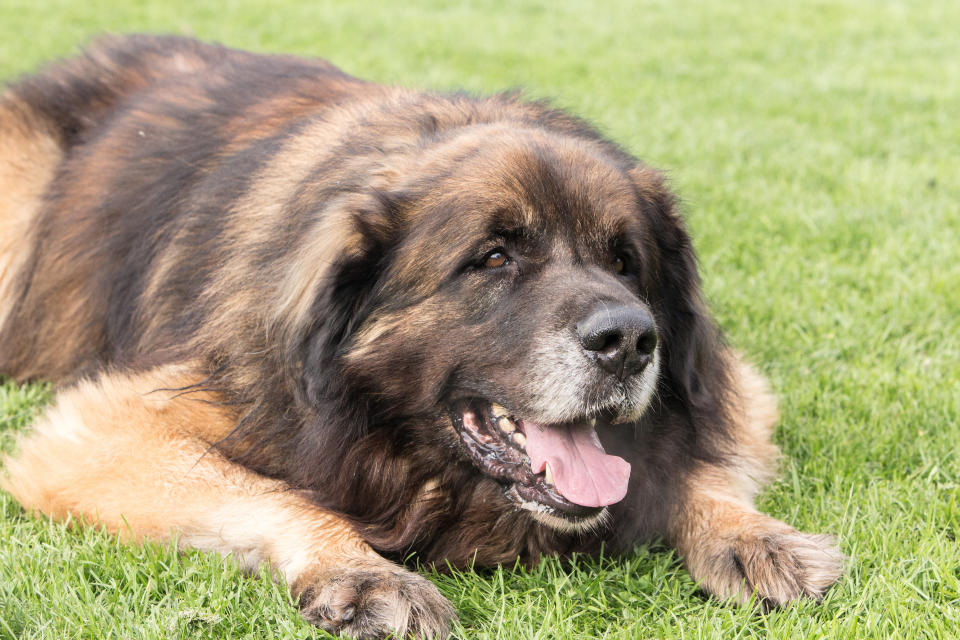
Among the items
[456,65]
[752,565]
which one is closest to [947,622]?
[752,565]

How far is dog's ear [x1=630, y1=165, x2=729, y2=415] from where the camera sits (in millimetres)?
3574

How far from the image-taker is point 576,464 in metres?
3.11

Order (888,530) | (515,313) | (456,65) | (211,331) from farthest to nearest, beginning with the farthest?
1. (456,65)
2. (211,331)
3. (888,530)
4. (515,313)

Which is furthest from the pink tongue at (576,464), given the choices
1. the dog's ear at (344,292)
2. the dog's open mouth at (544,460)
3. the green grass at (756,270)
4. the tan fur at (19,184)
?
the tan fur at (19,184)

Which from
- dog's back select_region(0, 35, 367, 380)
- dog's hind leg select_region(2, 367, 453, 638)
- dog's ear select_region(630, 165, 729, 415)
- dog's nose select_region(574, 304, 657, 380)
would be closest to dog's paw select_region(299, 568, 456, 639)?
dog's hind leg select_region(2, 367, 453, 638)

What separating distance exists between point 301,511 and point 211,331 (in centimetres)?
77

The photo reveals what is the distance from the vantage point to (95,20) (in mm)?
13094

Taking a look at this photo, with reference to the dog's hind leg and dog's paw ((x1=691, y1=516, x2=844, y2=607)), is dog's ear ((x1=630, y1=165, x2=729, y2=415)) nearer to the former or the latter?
dog's paw ((x1=691, y1=516, x2=844, y2=607))

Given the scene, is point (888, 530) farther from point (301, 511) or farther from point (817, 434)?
point (301, 511)

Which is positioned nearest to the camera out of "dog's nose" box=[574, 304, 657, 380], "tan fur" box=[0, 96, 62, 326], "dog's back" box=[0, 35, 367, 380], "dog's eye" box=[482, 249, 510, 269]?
"dog's nose" box=[574, 304, 657, 380]

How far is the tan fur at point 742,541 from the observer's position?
3012 millimetres

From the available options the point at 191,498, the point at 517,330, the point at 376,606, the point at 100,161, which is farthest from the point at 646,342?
the point at 100,161

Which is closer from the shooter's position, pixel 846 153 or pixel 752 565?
pixel 752 565

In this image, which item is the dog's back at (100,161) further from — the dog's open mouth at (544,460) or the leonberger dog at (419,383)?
the dog's open mouth at (544,460)
